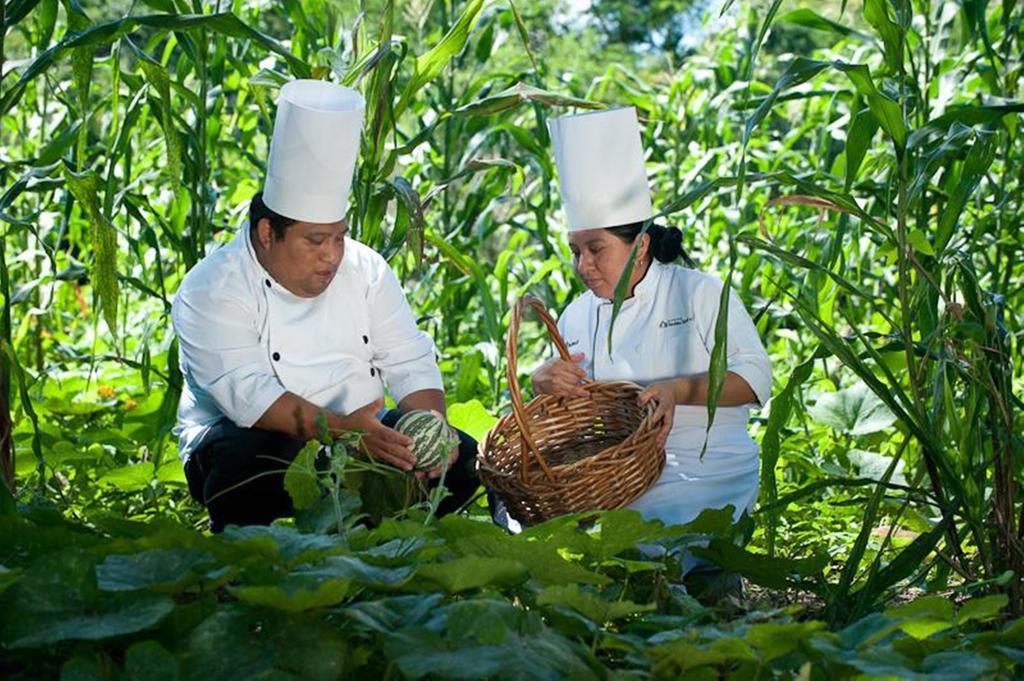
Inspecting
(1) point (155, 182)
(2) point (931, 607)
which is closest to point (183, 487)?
(1) point (155, 182)

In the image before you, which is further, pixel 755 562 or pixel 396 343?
pixel 396 343

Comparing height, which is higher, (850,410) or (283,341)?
(283,341)

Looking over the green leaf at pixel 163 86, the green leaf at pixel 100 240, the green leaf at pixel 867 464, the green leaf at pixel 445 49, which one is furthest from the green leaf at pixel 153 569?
the green leaf at pixel 867 464

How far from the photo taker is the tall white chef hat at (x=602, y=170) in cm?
336

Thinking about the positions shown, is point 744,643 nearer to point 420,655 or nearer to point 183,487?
point 420,655

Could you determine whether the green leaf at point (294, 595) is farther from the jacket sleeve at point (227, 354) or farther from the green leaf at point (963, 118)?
the jacket sleeve at point (227, 354)

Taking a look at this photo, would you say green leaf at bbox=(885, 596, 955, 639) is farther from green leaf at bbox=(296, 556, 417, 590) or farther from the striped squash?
the striped squash

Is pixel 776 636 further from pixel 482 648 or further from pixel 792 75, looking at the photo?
pixel 792 75

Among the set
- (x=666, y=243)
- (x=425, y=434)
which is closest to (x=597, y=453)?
(x=425, y=434)

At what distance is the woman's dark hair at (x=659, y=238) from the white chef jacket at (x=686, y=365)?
0.04 meters

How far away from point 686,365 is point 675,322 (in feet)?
0.33

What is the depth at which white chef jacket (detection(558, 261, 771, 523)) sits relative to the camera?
3.24 m

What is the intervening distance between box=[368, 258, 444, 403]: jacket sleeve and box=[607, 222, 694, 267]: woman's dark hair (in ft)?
1.77

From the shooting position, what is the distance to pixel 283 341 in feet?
11.1
